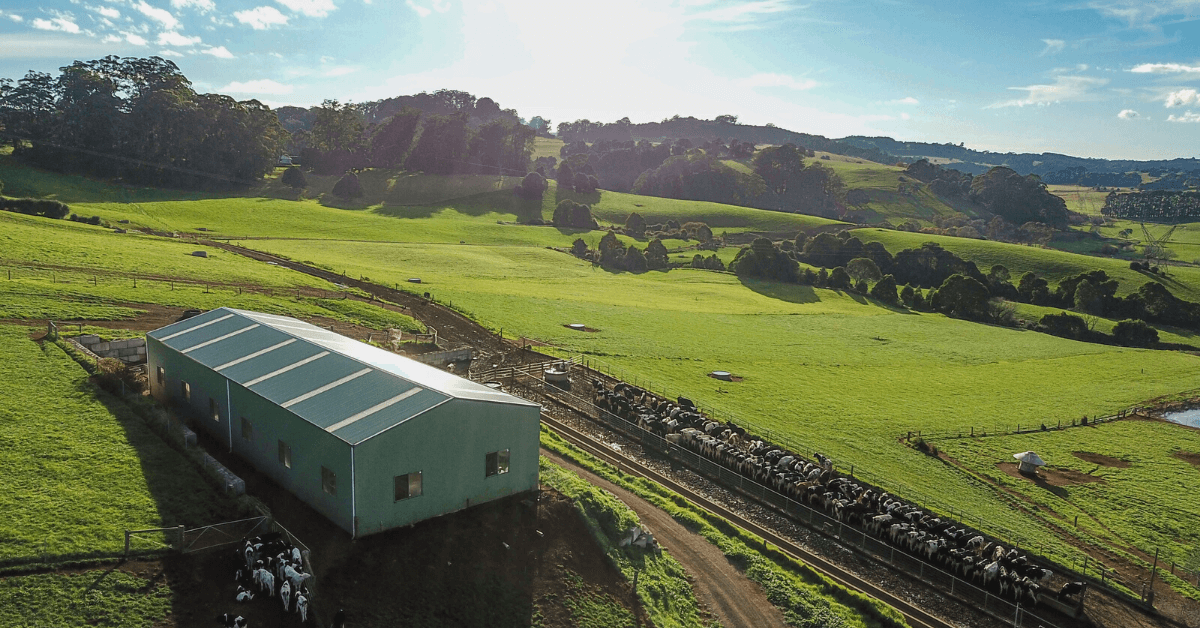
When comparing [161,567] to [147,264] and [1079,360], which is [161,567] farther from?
[1079,360]

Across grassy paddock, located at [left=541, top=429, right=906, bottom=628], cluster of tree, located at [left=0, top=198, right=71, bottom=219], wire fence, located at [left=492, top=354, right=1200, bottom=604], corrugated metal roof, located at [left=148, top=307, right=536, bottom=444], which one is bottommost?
wire fence, located at [left=492, top=354, right=1200, bottom=604]

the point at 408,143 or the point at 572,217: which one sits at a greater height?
the point at 408,143

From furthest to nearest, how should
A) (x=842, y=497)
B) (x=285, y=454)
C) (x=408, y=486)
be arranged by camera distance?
(x=842, y=497), (x=285, y=454), (x=408, y=486)

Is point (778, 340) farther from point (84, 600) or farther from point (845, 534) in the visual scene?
point (84, 600)

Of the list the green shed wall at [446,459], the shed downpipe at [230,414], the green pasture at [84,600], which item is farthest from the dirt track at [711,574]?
the green pasture at [84,600]

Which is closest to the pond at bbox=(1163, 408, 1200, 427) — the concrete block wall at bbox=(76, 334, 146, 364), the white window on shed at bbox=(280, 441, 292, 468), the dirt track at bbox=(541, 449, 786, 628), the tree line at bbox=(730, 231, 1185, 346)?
the tree line at bbox=(730, 231, 1185, 346)

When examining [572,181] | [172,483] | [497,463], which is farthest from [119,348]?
[572,181]

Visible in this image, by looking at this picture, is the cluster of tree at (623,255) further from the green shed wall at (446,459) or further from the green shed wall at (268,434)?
the green shed wall at (446,459)

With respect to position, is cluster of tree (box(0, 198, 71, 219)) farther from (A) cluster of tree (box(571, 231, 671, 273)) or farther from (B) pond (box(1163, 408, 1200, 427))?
(B) pond (box(1163, 408, 1200, 427))
